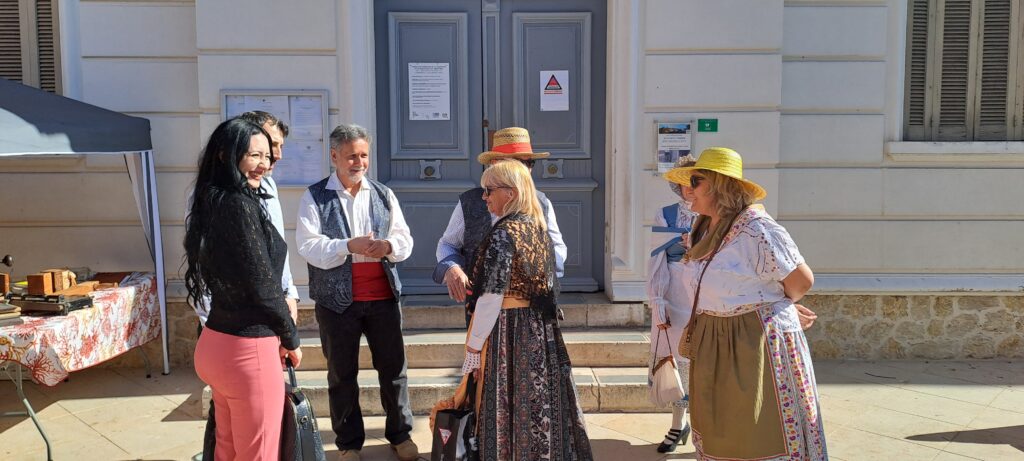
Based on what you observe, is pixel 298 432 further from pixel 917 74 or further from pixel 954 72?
pixel 954 72

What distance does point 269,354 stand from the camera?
9.48 ft

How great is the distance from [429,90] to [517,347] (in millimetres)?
3082

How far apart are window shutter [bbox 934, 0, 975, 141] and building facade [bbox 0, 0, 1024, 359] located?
2 cm

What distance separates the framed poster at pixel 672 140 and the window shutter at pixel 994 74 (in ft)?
8.31

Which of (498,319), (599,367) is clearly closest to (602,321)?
(599,367)

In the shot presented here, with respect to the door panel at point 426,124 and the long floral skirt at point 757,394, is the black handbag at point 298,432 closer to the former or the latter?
the long floral skirt at point 757,394

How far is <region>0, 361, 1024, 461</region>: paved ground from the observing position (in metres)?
4.37

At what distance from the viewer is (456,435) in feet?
10.8

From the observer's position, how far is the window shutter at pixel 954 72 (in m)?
6.14

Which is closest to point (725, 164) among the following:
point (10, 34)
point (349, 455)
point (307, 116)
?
point (349, 455)

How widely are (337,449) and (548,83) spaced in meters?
3.12

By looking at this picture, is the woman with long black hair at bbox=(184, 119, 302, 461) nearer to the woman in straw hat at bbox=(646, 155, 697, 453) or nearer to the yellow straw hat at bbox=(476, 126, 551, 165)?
the yellow straw hat at bbox=(476, 126, 551, 165)

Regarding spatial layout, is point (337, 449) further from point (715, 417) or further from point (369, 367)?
point (715, 417)

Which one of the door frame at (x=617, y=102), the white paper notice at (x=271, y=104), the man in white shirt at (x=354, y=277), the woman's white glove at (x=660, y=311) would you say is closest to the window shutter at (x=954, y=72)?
the door frame at (x=617, y=102)
